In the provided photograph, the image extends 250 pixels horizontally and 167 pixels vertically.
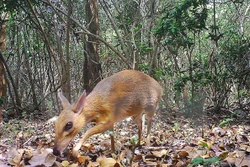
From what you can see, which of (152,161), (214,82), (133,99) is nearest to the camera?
(152,161)

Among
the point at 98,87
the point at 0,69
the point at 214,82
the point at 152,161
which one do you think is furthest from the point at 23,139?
the point at 214,82

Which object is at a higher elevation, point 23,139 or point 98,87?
point 98,87

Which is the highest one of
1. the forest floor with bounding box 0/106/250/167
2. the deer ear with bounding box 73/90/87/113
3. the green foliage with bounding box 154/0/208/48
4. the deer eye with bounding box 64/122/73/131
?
the green foliage with bounding box 154/0/208/48

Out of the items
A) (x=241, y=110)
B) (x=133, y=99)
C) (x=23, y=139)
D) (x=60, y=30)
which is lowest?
(x=241, y=110)

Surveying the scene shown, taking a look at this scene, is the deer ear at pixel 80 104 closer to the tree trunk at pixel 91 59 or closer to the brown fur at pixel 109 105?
the brown fur at pixel 109 105

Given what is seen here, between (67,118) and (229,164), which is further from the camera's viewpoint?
(67,118)

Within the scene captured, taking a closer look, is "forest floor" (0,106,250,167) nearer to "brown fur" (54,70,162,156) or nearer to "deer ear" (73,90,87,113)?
"brown fur" (54,70,162,156)

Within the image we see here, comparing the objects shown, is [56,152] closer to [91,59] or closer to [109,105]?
[109,105]

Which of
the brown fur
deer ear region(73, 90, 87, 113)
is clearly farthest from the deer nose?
deer ear region(73, 90, 87, 113)

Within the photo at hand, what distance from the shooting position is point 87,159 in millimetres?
3561

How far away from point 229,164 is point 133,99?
2.08 m

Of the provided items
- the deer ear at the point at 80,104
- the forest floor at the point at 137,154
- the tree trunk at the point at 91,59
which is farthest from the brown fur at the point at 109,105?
the tree trunk at the point at 91,59

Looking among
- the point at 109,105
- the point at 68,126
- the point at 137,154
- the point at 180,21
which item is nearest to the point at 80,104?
the point at 68,126

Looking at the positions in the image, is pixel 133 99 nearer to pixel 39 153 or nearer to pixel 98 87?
pixel 98 87
